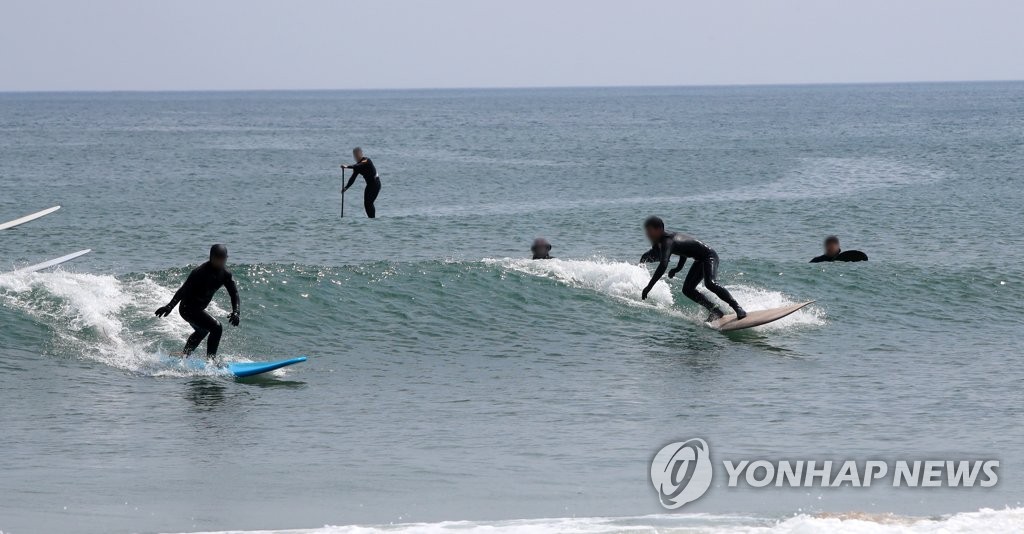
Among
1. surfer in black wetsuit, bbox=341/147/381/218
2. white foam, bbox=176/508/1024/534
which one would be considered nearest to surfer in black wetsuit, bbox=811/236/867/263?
surfer in black wetsuit, bbox=341/147/381/218

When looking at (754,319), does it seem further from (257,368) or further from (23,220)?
(23,220)

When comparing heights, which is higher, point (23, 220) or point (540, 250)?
point (23, 220)

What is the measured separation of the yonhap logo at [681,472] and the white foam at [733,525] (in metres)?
0.54

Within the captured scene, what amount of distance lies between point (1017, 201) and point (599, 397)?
94.5ft

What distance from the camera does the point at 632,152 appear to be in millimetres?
67812

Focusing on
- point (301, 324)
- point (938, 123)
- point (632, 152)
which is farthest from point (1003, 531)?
point (938, 123)

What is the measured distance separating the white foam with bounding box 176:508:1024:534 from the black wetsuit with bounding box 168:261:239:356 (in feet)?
18.4

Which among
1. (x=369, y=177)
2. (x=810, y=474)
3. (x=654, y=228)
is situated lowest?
(x=810, y=474)

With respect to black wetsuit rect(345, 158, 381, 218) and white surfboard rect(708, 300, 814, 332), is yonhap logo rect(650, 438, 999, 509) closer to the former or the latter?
white surfboard rect(708, 300, 814, 332)

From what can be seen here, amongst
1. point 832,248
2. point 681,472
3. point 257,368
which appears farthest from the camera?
point 832,248

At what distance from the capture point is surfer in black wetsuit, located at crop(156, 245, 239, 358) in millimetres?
12648

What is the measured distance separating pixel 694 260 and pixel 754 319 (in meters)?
1.17

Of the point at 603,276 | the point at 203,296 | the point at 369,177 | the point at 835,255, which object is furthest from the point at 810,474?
the point at 369,177

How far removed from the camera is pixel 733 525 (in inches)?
305
